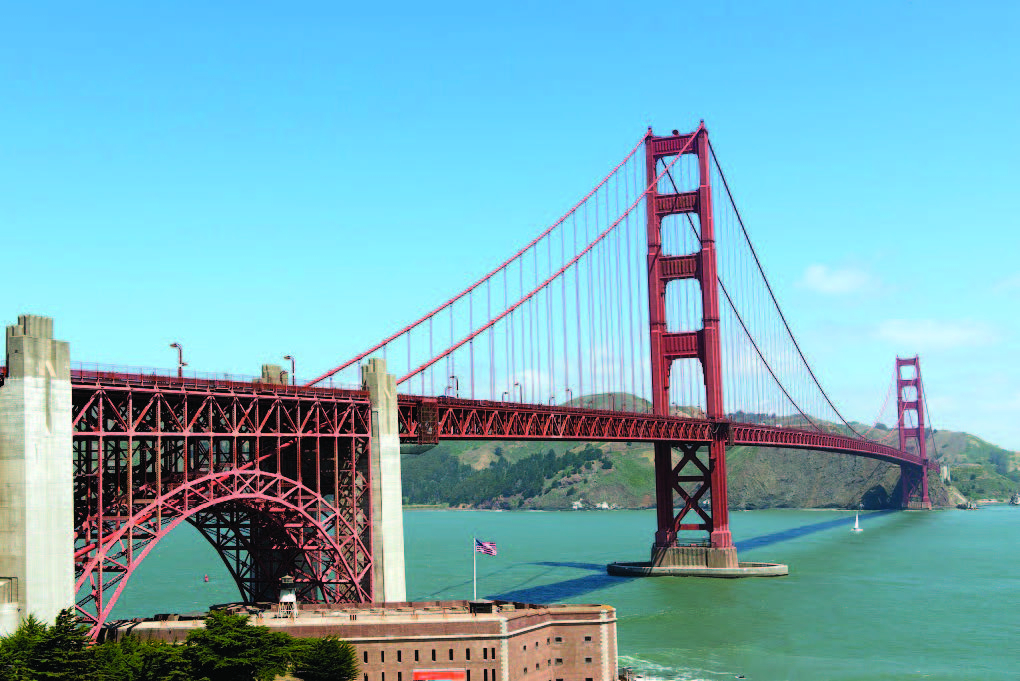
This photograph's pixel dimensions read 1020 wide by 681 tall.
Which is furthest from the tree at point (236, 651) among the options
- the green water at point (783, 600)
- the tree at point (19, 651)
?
the green water at point (783, 600)

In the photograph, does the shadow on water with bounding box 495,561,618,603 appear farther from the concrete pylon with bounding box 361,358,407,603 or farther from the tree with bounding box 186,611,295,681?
the tree with bounding box 186,611,295,681

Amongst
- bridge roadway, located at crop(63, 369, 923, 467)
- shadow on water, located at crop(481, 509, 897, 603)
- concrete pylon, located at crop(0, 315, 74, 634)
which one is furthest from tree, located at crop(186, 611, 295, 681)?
shadow on water, located at crop(481, 509, 897, 603)

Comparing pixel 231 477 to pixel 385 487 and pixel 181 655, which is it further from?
pixel 181 655

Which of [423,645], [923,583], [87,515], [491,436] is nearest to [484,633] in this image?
[423,645]

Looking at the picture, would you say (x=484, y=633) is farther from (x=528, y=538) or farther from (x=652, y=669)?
(x=528, y=538)

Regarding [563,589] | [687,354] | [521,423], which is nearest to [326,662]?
[521,423]
